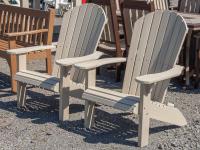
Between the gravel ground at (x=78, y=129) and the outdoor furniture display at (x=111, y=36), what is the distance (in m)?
1.13

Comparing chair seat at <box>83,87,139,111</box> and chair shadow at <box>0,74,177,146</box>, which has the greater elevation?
chair seat at <box>83,87,139,111</box>

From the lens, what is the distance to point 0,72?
709 cm

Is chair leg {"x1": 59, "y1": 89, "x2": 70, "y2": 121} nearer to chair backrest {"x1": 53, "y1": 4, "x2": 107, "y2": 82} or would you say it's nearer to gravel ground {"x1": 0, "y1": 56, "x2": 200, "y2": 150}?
gravel ground {"x1": 0, "y1": 56, "x2": 200, "y2": 150}

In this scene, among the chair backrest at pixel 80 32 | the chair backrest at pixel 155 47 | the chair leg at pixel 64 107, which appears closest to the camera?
the chair backrest at pixel 155 47

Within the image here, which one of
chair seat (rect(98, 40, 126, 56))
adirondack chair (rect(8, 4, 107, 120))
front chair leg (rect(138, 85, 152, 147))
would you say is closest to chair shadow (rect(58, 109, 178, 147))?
front chair leg (rect(138, 85, 152, 147))

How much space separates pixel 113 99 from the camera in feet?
14.0

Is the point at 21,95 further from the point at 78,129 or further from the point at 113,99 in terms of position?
the point at 113,99

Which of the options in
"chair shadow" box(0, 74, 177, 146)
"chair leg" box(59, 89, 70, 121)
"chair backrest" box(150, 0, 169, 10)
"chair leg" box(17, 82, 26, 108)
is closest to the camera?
"chair shadow" box(0, 74, 177, 146)

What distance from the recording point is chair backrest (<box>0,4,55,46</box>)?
20.7 feet

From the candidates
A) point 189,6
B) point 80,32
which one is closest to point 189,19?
point 189,6

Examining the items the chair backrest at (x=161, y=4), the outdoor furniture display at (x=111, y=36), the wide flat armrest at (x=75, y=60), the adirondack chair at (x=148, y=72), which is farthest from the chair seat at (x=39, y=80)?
the chair backrest at (x=161, y=4)

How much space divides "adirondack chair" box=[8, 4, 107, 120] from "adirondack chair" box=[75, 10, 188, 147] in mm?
303

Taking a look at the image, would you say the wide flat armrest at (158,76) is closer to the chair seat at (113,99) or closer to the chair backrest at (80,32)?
the chair seat at (113,99)

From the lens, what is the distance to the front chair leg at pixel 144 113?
407 cm
